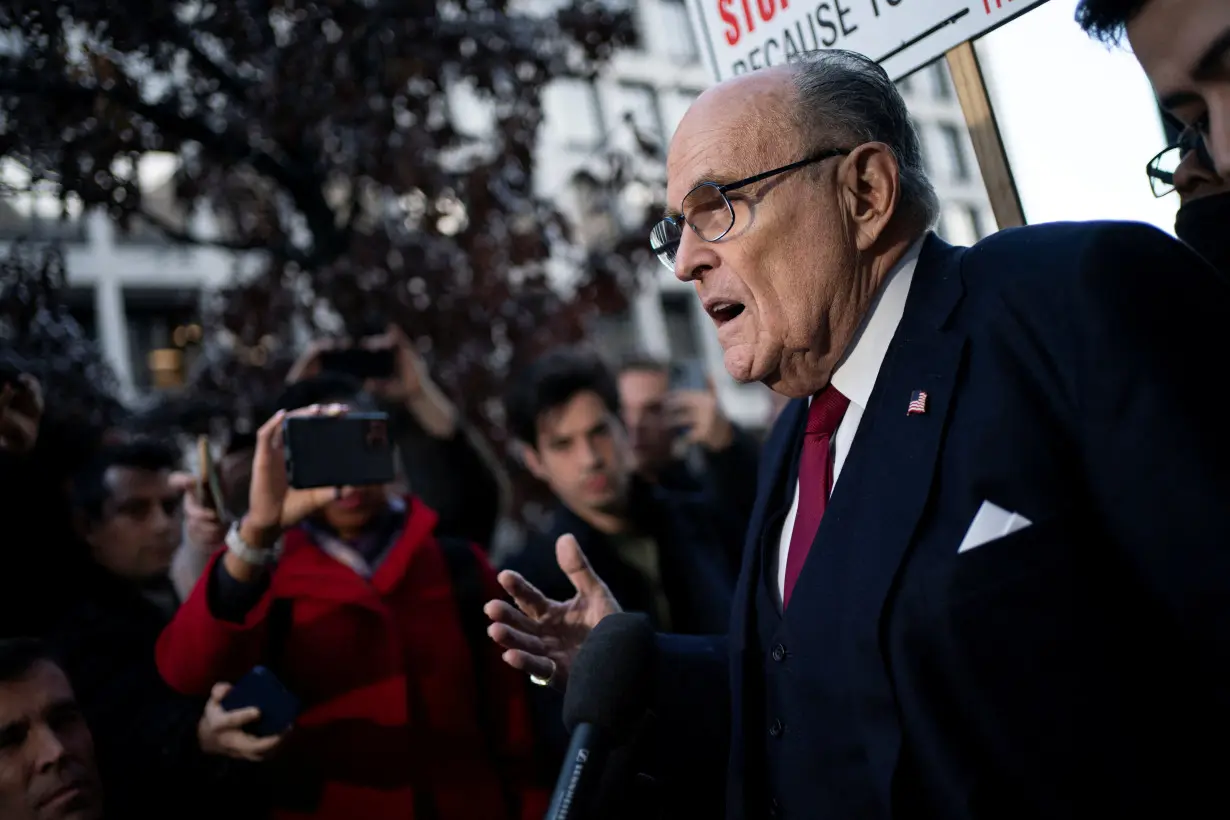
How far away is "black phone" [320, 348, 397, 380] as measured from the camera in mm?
4152

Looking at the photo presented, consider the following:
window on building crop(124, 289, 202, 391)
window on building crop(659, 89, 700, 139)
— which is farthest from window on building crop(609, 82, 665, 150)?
window on building crop(124, 289, 202, 391)

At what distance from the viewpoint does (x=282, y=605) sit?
9.73ft

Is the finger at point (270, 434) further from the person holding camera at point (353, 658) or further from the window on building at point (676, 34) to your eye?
the window on building at point (676, 34)

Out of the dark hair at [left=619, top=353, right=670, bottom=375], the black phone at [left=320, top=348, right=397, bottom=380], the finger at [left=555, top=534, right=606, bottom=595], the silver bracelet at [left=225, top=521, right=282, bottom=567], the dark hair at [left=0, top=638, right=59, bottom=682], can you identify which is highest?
the black phone at [left=320, top=348, right=397, bottom=380]

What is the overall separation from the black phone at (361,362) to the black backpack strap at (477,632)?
1.12 metres

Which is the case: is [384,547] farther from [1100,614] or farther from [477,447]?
[1100,614]

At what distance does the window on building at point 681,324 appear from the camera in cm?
2569

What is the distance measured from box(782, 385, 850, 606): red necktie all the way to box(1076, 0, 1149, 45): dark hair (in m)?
0.88

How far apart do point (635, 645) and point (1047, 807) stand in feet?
2.16

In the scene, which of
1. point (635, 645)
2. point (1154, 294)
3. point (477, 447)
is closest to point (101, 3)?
point (477, 447)

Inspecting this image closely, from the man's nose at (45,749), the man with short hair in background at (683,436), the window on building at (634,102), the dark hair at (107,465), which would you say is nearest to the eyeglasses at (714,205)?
the man's nose at (45,749)

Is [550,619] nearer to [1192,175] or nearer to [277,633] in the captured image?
[277,633]

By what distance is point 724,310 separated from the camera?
2137 mm

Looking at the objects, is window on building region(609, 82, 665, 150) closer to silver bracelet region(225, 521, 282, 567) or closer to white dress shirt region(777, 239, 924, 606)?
silver bracelet region(225, 521, 282, 567)
